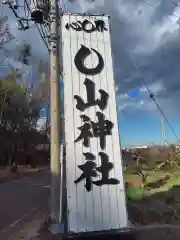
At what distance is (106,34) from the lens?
605cm

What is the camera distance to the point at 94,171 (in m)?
5.37

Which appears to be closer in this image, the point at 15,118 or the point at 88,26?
the point at 88,26

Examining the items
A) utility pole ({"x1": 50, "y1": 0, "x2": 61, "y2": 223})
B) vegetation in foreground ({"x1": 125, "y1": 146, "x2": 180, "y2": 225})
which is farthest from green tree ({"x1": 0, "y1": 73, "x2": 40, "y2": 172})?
utility pole ({"x1": 50, "y1": 0, "x2": 61, "y2": 223})

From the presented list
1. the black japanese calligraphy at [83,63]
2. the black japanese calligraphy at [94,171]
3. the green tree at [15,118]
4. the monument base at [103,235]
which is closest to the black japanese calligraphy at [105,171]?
the black japanese calligraphy at [94,171]

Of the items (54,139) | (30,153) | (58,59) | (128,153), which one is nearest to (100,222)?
(54,139)

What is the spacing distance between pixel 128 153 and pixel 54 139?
9.59 meters

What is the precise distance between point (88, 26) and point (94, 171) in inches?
105

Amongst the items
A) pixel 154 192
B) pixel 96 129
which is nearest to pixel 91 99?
pixel 96 129

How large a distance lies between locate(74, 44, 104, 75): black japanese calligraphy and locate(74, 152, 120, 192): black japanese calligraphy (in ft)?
4.89

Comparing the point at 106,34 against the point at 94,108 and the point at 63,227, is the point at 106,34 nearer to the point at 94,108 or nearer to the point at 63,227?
the point at 94,108

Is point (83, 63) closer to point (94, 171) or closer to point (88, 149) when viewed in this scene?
point (88, 149)

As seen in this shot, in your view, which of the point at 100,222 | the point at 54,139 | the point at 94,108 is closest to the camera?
the point at 100,222

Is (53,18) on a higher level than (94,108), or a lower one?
higher

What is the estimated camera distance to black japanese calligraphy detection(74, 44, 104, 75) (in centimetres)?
577
